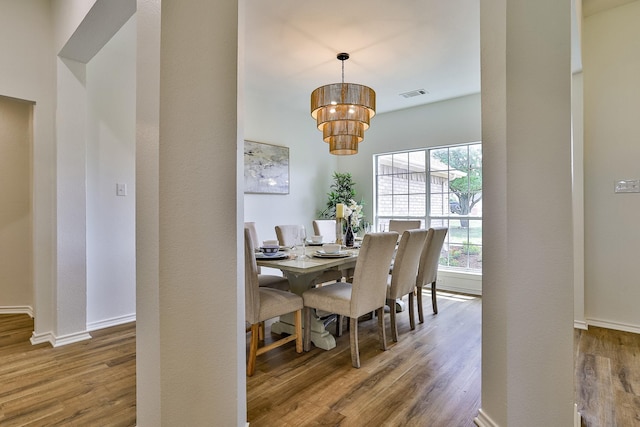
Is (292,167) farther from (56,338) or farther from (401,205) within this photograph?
(56,338)

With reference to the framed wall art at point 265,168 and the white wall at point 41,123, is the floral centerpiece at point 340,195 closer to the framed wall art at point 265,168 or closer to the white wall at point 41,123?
the framed wall art at point 265,168

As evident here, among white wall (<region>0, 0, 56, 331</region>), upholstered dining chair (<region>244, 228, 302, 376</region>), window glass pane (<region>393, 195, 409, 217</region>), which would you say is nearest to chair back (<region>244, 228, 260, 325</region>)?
upholstered dining chair (<region>244, 228, 302, 376</region>)

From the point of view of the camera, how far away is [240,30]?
1.39 metres

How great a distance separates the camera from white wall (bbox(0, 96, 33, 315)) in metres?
3.45

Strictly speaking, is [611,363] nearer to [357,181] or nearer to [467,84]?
[467,84]

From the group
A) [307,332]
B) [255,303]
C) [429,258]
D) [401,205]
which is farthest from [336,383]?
[401,205]

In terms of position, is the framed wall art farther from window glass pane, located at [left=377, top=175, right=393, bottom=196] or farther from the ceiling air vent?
the ceiling air vent

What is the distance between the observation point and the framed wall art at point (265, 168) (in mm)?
4357

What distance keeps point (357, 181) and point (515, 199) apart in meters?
4.32

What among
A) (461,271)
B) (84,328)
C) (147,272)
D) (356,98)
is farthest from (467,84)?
(84,328)

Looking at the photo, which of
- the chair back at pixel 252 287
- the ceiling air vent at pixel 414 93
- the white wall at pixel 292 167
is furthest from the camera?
the white wall at pixel 292 167

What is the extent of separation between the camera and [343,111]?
2.93 meters

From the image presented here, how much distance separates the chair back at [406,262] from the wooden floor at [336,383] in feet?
1.46

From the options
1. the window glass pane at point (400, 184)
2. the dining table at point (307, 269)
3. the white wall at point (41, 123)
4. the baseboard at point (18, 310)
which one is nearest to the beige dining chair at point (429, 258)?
the dining table at point (307, 269)
